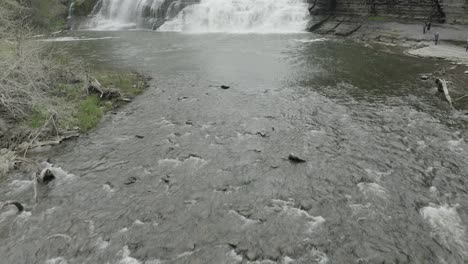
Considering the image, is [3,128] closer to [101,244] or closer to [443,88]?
[101,244]

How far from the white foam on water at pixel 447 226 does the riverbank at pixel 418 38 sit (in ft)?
33.0

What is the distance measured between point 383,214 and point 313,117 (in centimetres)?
776

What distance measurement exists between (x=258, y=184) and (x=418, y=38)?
30803 millimetres

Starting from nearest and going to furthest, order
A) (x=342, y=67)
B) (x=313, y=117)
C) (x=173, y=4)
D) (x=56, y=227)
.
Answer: (x=56, y=227), (x=313, y=117), (x=342, y=67), (x=173, y=4)

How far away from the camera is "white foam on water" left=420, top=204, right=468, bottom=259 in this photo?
27.6ft

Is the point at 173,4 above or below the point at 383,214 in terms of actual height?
above

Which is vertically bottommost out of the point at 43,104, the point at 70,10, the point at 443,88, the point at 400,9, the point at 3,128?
the point at 443,88

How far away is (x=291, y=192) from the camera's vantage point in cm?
1077

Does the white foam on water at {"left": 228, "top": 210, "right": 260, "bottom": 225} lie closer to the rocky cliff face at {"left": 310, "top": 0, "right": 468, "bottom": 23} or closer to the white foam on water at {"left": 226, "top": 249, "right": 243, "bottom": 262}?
the white foam on water at {"left": 226, "top": 249, "right": 243, "bottom": 262}

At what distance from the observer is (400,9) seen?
3825 centimetres

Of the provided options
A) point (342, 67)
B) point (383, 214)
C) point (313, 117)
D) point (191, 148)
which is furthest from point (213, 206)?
point (342, 67)

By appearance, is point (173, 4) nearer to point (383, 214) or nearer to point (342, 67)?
point (342, 67)

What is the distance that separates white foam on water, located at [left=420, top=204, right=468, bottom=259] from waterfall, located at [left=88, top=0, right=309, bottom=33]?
37435 mm

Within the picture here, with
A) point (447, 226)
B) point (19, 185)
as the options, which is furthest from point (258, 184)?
point (19, 185)
